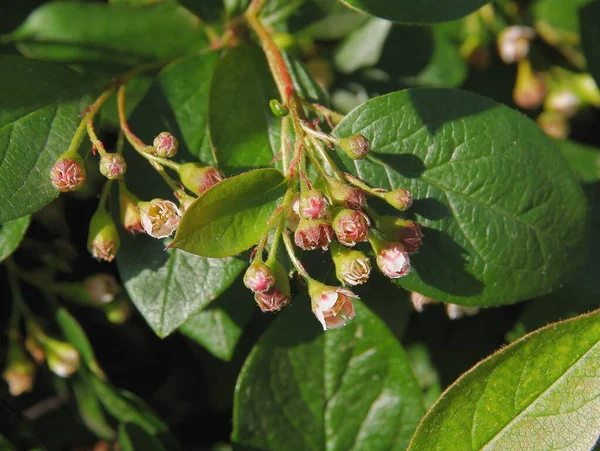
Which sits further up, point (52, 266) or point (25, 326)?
point (52, 266)

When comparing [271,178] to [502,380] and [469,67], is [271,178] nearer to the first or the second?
[502,380]

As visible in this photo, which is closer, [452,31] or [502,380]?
[502,380]


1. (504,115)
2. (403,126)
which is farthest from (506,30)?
(403,126)

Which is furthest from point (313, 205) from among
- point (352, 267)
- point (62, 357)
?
point (62, 357)

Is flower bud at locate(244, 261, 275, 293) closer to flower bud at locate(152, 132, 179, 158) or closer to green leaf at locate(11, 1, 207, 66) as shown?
flower bud at locate(152, 132, 179, 158)

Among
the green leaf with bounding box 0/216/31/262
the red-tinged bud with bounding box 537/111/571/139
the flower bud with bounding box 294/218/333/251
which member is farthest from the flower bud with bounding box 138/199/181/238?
the red-tinged bud with bounding box 537/111/571/139

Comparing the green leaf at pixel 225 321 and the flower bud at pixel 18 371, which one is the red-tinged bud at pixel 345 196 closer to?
the green leaf at pixel 225 321

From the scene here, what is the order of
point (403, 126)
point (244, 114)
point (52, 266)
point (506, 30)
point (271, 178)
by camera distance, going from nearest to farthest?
point (271, 178) → point (403, 126) → point (244, 114) → point (52, 266) → point (506, 30)
